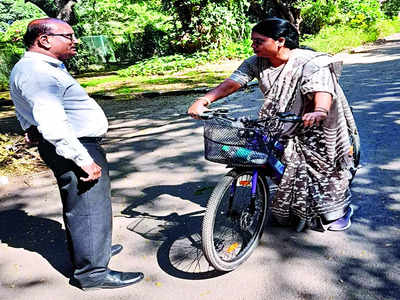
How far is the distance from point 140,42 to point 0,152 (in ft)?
63.1

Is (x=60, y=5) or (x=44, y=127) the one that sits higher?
(x=60, y=5)

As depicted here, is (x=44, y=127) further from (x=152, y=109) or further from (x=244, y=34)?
(x=244, y=34)

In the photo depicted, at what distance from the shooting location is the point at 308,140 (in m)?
2.98

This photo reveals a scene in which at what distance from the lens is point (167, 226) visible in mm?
3502

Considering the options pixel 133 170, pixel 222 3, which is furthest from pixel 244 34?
pixel 133 170

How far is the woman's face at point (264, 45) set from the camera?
2771 mm

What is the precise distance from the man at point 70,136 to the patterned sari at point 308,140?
1369 mm

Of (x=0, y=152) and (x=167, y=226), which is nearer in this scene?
(x=167, y=226)

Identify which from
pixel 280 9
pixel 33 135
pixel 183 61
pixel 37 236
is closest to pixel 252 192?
pixel 33 135

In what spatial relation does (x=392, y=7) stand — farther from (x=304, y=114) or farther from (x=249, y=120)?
(x=249, y=120)

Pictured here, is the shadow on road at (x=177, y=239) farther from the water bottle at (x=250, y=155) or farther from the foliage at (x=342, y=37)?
the foliage at (x=342, y=37)

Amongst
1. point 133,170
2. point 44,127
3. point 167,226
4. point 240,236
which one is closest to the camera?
point 44,127

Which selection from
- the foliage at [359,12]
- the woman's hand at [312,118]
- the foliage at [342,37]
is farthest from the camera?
the foliage at [359,12]

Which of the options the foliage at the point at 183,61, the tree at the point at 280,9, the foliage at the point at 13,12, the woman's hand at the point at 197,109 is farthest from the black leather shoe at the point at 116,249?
the foliage at the point at 13,12
